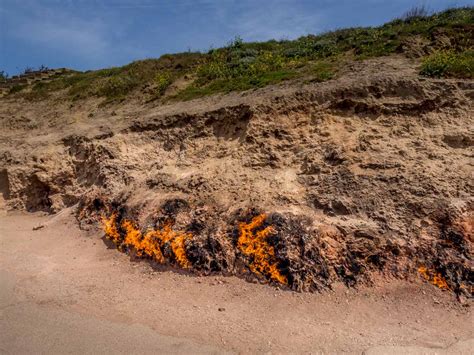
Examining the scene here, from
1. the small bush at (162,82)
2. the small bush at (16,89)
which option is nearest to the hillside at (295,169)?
the small bush at (162,82)

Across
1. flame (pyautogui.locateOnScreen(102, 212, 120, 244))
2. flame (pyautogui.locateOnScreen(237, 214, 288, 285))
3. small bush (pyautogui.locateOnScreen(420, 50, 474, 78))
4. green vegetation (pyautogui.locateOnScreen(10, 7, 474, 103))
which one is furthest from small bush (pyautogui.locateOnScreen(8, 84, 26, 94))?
small bush (pyautogui.locateOnScreen(420, 50, 474, 78))

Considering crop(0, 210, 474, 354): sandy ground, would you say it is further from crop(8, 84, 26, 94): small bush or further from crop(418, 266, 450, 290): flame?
crop(8, 84, 26, 94): small bush

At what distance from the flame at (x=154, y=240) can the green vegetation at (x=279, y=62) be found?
18.0 feet

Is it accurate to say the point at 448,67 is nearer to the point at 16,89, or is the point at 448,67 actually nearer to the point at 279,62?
the point at 279,62

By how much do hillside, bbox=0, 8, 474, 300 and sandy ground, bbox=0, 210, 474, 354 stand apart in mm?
380

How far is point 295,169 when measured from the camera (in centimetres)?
854

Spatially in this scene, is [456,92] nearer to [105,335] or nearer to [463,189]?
[463,189]

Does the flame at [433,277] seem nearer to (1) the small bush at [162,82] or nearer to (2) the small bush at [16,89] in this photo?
(1) the small bush at [162,82]

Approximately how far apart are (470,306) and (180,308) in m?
4.42

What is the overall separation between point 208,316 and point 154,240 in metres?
2.55

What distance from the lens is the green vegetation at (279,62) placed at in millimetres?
11633

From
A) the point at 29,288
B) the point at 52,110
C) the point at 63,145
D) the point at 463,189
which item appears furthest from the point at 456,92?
the point at 52,110

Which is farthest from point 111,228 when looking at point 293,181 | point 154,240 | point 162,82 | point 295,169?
point 162,82

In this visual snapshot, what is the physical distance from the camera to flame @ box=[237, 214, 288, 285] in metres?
6.91
